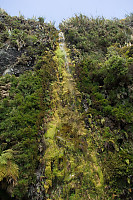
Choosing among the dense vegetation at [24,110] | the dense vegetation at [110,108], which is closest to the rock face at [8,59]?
the dense vegetation at [24,110]

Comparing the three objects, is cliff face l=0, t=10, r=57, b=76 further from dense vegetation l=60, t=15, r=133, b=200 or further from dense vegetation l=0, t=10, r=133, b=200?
dense vegetation l=60, t=15, r=133, b=200

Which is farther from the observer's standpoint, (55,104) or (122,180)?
(55,104)

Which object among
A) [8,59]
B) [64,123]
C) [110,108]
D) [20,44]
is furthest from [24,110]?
[20,44]

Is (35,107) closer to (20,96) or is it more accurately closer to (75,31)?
(20,96)

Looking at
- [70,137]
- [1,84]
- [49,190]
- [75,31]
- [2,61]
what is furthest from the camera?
[75,31]

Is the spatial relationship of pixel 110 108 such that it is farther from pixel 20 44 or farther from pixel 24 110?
pixel 20 44

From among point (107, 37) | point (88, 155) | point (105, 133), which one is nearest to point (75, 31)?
point (107, 37)

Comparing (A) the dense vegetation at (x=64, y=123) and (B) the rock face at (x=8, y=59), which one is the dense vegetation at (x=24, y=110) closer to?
(A) the dense vegetation at (x=64, y=123)
